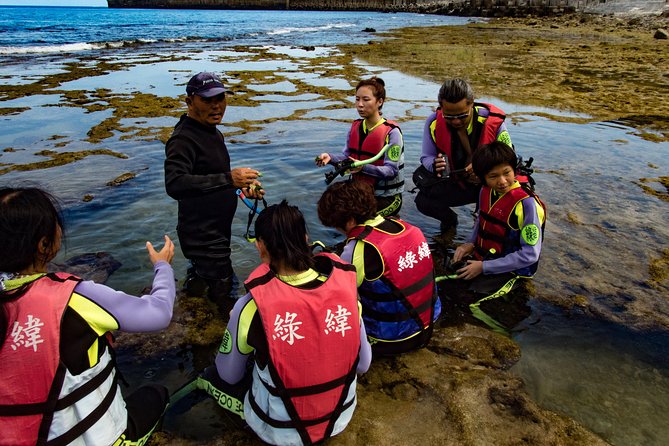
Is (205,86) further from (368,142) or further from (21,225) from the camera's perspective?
(368,142)

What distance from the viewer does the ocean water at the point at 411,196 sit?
356 centimetres

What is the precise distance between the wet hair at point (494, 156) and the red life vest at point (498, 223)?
29 cm

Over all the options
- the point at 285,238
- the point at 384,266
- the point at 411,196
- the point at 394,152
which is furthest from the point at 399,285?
the point at 411,196

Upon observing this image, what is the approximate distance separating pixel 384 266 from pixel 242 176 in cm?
154

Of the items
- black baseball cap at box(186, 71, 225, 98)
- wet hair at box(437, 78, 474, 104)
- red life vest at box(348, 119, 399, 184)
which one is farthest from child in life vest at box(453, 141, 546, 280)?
black baseball cap at box(186, 71, 225, 98)

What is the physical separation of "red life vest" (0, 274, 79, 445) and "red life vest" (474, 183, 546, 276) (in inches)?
148

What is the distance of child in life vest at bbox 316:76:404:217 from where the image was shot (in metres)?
5.69

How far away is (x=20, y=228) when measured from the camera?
2.12 metres

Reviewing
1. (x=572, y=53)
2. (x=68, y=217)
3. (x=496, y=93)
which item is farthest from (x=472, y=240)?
(x=572, y=53)

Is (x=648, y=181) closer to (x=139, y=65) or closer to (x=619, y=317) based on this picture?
(x=619, y=317)

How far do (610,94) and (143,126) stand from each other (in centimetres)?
1414

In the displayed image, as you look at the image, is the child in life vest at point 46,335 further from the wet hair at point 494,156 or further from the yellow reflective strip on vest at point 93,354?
the wet hair at point 494,156

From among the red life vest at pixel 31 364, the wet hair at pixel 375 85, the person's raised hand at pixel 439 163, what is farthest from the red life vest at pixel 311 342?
the wet hair at pixel 375 85

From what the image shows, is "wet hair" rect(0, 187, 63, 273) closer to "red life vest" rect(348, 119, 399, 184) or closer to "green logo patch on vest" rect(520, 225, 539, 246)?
"green logo patch on vest" rect(520, 225, 539, 246)
